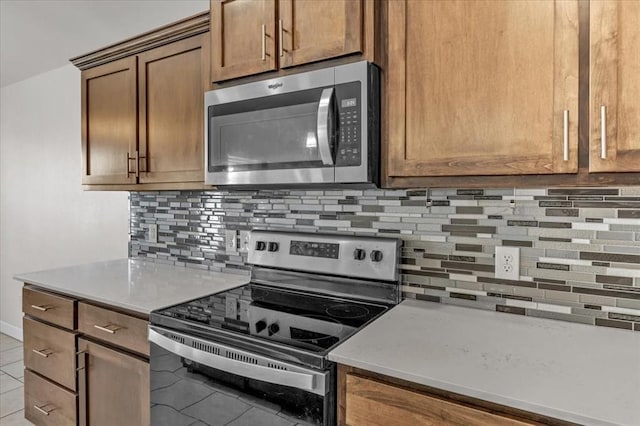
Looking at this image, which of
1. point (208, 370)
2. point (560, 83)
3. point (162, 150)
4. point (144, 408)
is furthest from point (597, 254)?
point (162, 150)

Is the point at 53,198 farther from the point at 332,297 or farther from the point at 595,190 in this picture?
the point at 595,190

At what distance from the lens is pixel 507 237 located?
4.67 ft

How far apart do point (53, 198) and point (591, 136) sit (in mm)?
3833

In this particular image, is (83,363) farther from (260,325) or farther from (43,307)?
(260,325)

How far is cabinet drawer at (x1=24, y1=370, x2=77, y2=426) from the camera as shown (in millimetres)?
1825

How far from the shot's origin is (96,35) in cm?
266

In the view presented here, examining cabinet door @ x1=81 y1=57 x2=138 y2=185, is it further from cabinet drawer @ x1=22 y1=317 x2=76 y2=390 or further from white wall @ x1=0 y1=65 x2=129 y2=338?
cabinet drawer @ x1=22 y1=317 x2=76 y2=390

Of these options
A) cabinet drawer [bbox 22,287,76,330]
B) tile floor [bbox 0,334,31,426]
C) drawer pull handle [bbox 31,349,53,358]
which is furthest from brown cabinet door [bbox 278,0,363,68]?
tile floor [bbox 0,334,31,426]

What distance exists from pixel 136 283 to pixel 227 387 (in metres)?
0.91

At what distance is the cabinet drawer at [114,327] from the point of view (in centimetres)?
154

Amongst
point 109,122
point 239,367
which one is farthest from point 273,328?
point 109,122

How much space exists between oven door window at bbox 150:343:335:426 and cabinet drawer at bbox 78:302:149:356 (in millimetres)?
103

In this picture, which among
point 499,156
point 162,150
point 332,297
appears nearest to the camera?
point 499,156

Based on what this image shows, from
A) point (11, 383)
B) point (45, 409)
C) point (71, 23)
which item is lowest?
point (11, 383)
